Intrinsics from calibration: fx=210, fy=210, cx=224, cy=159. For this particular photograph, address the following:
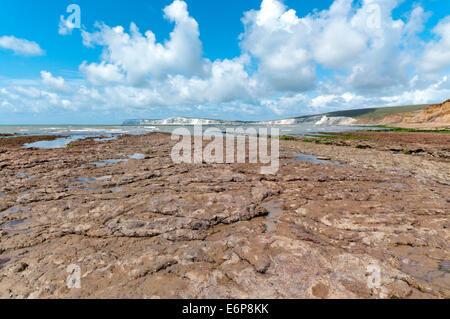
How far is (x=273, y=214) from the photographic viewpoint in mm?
6711

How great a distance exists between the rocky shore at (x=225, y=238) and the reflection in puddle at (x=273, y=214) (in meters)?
0.06

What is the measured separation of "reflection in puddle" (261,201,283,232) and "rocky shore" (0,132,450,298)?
0.06m

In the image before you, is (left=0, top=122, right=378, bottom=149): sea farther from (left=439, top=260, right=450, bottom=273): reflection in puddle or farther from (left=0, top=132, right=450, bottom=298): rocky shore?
(left=439, top=260, right=450, bottom=273): reflection in puddle

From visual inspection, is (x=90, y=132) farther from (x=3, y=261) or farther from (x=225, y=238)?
(x=225, y=238)

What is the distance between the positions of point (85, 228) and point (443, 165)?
20.1 m

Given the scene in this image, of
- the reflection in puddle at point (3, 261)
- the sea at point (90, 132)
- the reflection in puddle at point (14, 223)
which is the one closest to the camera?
the reflection in puddle at point (3, 261)

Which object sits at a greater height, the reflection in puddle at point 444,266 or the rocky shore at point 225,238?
the rocky shore at point 225,238

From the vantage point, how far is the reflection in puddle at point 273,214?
5871 mm

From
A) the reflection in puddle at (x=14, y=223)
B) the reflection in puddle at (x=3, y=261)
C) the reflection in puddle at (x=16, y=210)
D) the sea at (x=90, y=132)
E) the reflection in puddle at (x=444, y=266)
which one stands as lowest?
the reflection in puddle at (x=444, y=266)

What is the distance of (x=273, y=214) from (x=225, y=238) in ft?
7.20

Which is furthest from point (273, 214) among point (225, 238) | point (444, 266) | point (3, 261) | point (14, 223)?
point (14, 223)

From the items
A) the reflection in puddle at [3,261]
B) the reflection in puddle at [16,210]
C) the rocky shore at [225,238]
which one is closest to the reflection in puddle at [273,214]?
the rocky shore at [225,238]

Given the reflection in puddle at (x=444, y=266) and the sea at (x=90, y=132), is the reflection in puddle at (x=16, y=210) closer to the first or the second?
the reflection in puddle at (x=444, y=266)
